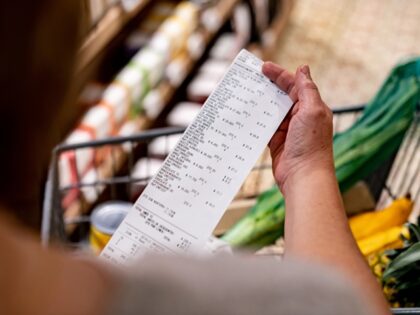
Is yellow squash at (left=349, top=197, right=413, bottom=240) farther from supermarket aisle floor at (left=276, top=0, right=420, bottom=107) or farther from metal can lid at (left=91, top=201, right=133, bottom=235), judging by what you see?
supermarket aisle floor at (left=276, top=0, right=420, bottom=107)

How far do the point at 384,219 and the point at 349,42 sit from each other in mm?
2103

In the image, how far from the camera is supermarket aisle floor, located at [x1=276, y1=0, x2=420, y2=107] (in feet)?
9.12

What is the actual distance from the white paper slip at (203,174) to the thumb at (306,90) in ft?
0.08

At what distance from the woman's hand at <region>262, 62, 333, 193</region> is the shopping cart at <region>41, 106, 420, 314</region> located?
0.27m

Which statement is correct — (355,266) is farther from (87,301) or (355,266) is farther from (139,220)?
(87,301)

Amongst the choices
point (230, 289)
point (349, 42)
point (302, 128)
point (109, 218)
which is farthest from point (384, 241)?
point (349, 42)

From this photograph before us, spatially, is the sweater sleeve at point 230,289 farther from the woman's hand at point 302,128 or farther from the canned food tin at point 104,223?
the canned food tin at point 104,223

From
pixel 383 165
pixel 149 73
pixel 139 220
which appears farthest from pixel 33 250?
pixel 149 73

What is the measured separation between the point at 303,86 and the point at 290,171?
139 mm

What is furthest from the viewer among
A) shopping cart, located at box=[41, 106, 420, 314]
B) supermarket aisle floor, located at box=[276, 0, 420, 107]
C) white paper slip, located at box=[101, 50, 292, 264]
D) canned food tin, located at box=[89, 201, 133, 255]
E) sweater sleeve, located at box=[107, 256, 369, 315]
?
supermarket aisle floor, located at box=[276, 0, 420, 107]

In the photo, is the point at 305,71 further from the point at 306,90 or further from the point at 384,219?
the point at 384,219

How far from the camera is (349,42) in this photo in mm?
3137

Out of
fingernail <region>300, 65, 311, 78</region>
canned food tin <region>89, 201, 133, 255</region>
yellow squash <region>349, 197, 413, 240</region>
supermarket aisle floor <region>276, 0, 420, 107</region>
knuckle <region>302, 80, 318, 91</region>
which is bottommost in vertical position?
canned food tin <region>89, 201, 133, 255</region>

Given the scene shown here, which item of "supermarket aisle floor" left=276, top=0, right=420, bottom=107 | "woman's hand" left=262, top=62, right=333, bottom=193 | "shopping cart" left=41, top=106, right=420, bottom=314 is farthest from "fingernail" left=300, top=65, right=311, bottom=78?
"supermarket aisle floor" left=276, top=0, right=420, bottom=107
